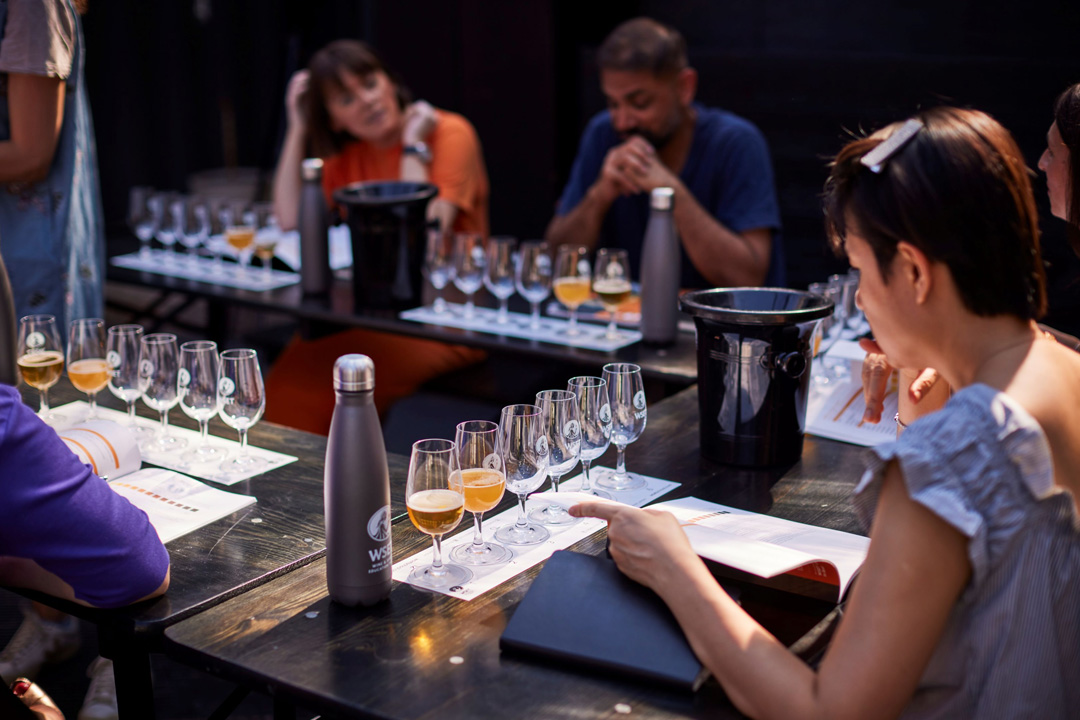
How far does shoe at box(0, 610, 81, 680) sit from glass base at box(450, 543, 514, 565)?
147 cm

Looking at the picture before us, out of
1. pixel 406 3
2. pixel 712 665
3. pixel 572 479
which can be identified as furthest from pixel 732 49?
pixel 712 665

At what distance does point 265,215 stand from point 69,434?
1.65 metres

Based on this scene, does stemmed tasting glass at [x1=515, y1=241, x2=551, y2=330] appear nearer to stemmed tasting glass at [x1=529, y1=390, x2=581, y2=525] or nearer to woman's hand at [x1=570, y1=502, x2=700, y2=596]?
stemmed tasting glass at [x1=529, y1=390, x2=581, y2=525]

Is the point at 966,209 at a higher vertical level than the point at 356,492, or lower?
higher

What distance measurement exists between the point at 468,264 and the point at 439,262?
111 mm

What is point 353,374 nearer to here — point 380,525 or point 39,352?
point 380,525

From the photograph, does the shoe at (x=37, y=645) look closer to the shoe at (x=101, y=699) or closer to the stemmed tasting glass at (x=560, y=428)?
the shoe at (x=101, y=699)

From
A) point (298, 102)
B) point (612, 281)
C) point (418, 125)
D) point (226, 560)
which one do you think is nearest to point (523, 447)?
point (226, 560)

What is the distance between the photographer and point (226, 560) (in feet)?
4.56

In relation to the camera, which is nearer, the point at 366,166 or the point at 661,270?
the point at 661,270

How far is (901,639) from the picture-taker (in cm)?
92

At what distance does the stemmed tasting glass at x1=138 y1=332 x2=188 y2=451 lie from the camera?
176cm

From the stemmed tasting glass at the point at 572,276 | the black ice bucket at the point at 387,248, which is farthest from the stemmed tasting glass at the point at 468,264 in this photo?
the stemmed tasting glass at the point at 572,276

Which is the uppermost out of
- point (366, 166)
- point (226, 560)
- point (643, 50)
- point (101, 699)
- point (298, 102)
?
point (643, 50)
